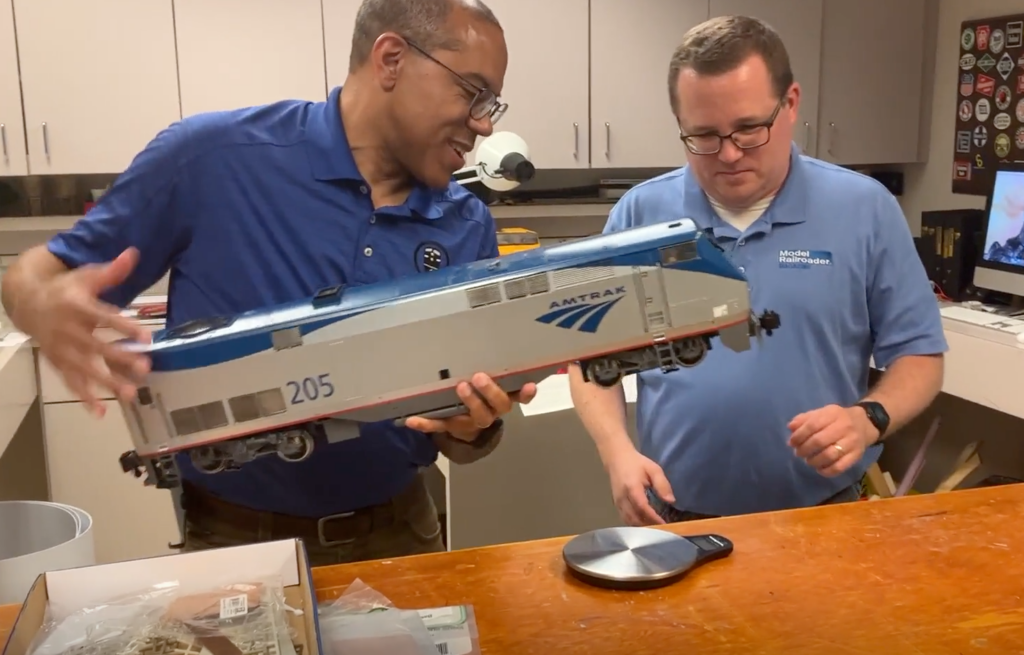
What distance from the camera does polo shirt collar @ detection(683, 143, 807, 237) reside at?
4.80ft

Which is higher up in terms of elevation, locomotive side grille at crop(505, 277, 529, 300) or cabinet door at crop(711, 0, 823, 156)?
cabinet door at crop(711, 0, 823, 156)

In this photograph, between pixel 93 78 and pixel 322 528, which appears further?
pixel 93 78

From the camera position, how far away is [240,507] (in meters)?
1.18

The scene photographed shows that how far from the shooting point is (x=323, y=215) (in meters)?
1.19

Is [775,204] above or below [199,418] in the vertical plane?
above

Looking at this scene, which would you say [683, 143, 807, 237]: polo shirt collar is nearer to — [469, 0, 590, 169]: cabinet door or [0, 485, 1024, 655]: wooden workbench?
[0, 485, 1024, 655]: wooden workbench

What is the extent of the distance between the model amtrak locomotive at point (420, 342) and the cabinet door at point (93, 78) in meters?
2.08

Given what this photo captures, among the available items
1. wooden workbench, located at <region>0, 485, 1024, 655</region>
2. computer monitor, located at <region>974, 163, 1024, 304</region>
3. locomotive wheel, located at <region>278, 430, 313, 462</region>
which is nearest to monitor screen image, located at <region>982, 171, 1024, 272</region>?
computer monitor, located at <region>974, 163, 1024, 304</region>

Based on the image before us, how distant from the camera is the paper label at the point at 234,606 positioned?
2.68 feet

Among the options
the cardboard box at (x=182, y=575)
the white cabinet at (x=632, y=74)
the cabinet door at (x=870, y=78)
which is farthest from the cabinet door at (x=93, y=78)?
the cabinet door at (x=870, y=78)

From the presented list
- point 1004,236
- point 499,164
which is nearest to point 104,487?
point 499,164

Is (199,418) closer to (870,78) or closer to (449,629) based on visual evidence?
(449,629)

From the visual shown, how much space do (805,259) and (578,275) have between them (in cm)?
66

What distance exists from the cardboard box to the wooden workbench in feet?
0.42
